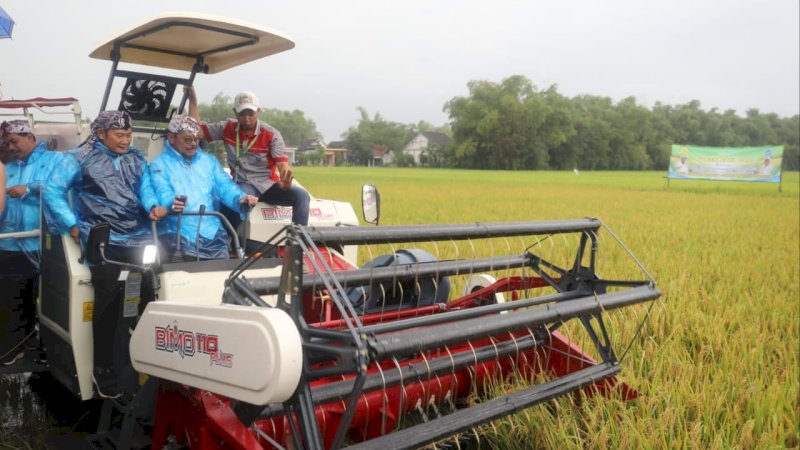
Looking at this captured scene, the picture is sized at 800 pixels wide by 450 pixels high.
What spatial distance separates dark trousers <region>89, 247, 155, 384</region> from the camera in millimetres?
3186

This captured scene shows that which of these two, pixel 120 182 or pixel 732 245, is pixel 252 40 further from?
pixel 732 245

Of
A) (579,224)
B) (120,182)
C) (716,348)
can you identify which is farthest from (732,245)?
(120,182)

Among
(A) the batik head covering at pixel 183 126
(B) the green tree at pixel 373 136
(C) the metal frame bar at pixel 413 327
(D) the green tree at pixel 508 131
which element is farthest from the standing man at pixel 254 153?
(B) the green tree at pixel 373 136

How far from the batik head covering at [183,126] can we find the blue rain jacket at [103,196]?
28 centimetres

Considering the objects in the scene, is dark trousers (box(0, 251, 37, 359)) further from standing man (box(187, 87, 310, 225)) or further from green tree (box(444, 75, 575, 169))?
green tree (box(444, 75, 575, 169))

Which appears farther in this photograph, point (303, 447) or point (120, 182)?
point (120, 182)

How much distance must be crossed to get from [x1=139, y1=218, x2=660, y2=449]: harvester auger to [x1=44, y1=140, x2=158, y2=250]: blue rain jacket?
85 centimetres

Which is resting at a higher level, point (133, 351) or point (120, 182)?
point (120, 182)

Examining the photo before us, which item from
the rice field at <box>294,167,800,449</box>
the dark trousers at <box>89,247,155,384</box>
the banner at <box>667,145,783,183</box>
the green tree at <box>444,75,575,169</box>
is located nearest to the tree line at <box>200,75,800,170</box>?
the green tree at <box>444,75,575,169</box>

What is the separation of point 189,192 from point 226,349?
1.78 metres

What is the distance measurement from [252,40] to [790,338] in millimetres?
4764

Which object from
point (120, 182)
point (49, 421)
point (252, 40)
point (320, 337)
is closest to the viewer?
point (320, 337)

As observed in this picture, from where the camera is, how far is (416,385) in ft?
10.1

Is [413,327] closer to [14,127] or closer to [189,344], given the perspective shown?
[189,344]
